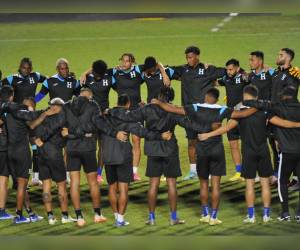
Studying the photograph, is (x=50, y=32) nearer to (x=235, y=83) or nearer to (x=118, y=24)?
(x=118, y=24)

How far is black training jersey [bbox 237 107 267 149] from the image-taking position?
914 centimetres

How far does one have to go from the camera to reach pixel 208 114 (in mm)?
9023

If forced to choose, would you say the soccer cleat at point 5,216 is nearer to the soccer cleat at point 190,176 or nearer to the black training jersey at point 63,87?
the black training jersey at point 63,87

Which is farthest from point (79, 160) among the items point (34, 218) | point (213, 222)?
point (213, 222)

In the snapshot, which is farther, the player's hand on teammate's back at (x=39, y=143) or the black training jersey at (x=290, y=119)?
the player's hand on teammate's back at (x=39, y=143)

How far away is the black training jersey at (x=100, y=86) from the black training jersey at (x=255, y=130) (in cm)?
292

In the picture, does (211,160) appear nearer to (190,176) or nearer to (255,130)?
(255,130)

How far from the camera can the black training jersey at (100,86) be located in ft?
37.4

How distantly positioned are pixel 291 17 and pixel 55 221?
1735 centimetres

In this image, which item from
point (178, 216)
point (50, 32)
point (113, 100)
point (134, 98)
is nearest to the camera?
point (178, 216)

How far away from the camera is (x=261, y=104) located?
8.96m

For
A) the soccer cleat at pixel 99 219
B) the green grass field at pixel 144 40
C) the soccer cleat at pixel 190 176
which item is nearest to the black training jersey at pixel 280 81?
the soccer cleat at pixel 190 176

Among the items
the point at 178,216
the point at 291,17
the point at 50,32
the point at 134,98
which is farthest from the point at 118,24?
the point at 178,216

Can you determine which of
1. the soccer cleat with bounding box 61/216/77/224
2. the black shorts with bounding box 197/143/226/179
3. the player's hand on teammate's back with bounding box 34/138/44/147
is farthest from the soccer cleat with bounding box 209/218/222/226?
the player's hand on teammate's back with bounding box 34/138/44/147
